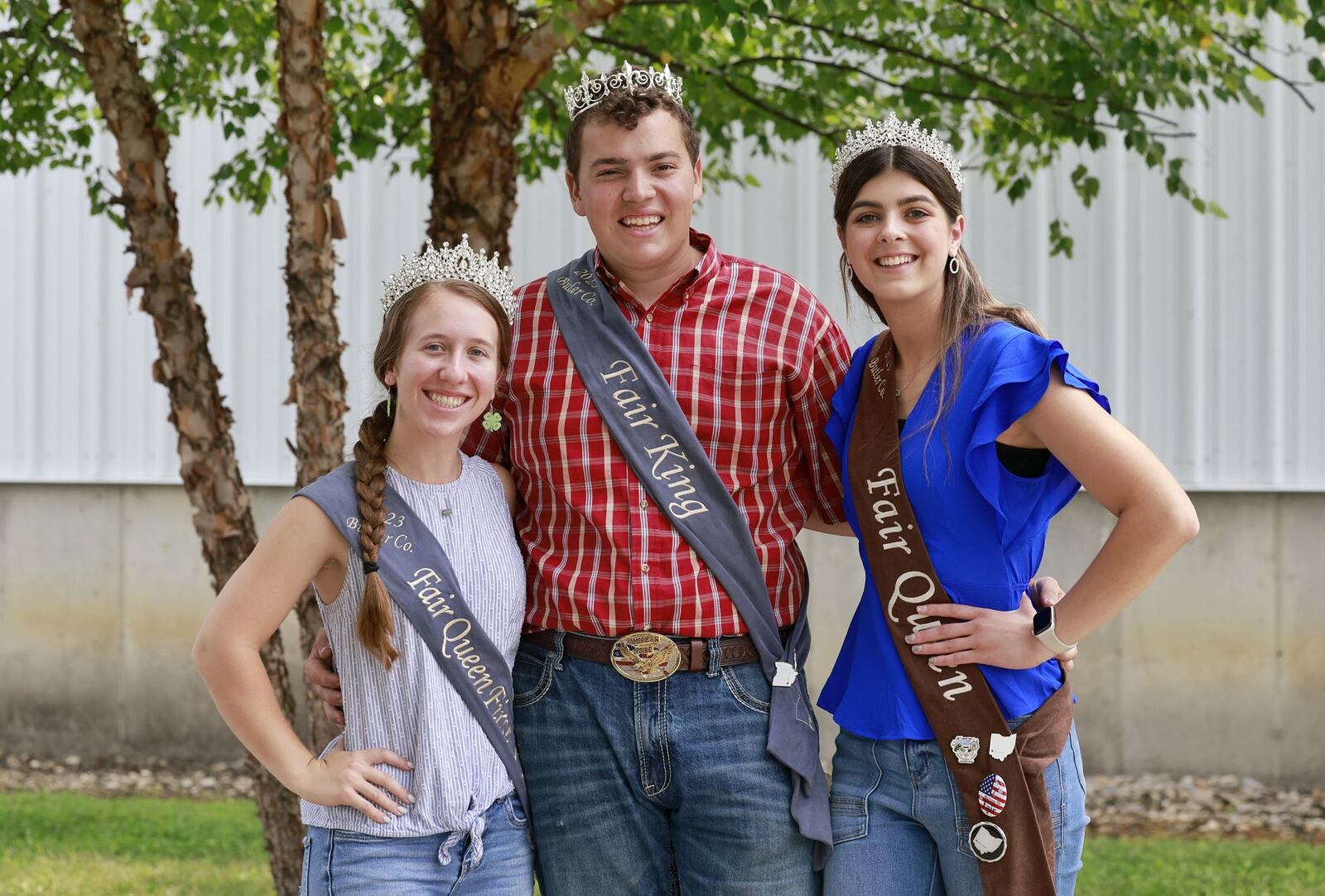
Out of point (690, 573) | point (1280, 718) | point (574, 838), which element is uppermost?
point (690, 573)

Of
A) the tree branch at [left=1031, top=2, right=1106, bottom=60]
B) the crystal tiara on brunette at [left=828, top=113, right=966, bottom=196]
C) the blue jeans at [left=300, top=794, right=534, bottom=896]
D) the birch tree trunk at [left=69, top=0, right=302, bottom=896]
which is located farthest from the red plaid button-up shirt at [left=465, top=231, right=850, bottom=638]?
the tree branch at [left=1031, top=2, right=1106, bottom=60]

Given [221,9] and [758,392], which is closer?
[758,392]

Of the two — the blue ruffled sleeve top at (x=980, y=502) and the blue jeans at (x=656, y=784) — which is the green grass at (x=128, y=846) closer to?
the blue jeans at (x=656, y=784)

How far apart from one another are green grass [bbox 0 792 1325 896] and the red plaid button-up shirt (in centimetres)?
357

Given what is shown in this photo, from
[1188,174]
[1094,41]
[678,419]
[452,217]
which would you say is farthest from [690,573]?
[1188,174]

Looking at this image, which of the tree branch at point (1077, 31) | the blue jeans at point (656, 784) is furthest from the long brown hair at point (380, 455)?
the tree branch at point (1077, 31)

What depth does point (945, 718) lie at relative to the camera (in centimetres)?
226

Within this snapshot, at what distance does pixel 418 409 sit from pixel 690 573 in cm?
56

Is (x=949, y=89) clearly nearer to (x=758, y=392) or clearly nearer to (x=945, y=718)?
(x=758, y=392)

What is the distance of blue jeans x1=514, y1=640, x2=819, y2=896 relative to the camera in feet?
7.80

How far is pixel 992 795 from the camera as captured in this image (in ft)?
7.22

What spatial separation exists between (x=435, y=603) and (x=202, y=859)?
425cm

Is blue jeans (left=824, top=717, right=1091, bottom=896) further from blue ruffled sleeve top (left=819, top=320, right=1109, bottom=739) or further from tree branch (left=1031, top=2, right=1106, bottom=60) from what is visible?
tree branch (left=1031, top=2, right=1106, bottom=60)

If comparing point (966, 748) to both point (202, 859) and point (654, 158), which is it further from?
point (202, 859)
